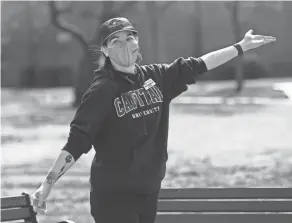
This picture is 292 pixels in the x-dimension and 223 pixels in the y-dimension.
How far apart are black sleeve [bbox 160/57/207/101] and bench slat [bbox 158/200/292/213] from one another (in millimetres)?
1259

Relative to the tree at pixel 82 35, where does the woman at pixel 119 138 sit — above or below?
below

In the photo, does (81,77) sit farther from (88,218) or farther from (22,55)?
(88,218)

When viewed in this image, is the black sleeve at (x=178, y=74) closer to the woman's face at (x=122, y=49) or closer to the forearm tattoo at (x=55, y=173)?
the woman's face at (x=122, y=49)

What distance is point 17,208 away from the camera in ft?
15.3

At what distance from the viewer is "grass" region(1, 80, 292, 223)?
10.7 meters

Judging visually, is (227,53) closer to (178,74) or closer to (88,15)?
(178,74)

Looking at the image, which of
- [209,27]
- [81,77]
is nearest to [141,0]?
[209,27]

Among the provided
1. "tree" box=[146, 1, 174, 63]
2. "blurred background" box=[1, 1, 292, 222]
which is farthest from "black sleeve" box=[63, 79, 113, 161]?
"tree" box=[146, 1, 174, 63]

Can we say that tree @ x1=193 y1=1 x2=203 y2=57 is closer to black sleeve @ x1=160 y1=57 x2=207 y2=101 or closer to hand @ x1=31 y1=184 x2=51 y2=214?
black sleeve @ x1=160 y1=57 x2=207 y2=101

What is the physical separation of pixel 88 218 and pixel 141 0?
1032 inches

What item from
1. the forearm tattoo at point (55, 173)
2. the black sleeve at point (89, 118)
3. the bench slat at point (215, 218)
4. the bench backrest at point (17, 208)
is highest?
the black sleeve at point (89, 118)

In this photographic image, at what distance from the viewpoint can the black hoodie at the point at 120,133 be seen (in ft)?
12.1

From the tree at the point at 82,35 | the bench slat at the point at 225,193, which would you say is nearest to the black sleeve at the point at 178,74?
the bench slat at the point at 225,193

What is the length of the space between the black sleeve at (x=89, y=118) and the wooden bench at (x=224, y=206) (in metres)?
1.53
